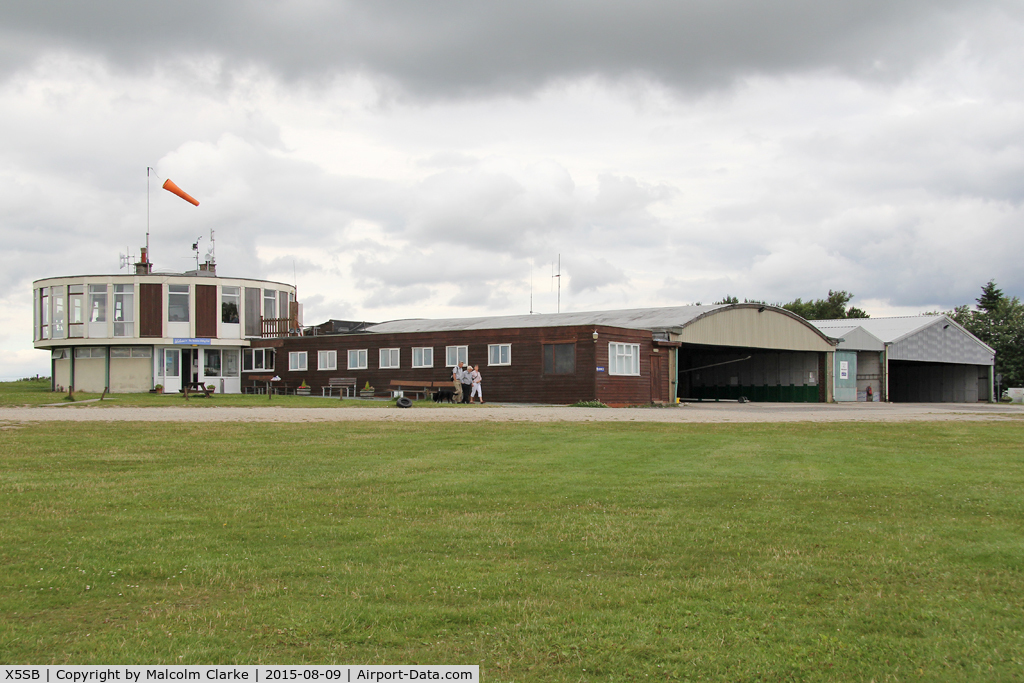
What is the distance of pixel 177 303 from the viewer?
51875 mm

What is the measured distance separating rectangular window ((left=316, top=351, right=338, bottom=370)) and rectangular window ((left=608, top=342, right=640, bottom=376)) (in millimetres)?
16626

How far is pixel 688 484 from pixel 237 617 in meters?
7.28

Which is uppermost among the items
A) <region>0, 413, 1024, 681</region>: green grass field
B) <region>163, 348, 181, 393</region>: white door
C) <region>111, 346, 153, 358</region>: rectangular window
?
<region>111, 346, 153, 358</region>: rectangular window

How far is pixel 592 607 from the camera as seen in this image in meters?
6.26

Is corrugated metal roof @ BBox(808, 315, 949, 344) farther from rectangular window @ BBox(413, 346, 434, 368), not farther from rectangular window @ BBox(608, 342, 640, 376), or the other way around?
rectangular window @ BBox(413, 346, 434, 368)

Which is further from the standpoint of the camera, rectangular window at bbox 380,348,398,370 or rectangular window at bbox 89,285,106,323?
rectangular window at bbox 89,285,106,323

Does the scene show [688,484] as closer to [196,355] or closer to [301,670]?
[301,670]

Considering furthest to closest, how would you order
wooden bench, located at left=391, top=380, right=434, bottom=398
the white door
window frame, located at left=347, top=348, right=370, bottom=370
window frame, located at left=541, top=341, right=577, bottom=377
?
the white door → window frame, located at left=347, top=348, right=370, bottom=370 → wooden bench, located at left=391, top=380, right=434, bottom=398 → window frame, located at left=541, top=341, right=577, bottom=377

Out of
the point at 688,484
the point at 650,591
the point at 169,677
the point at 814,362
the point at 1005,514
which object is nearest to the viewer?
the point at 169,677

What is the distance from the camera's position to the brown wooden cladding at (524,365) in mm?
37906

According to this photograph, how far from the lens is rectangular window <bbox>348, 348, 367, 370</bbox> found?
4641 cm

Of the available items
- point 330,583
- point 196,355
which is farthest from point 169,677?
point 196,355

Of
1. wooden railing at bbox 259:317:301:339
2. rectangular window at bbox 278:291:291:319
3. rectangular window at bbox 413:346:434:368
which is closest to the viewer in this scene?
rectangular window at bbox 413:346:434:368

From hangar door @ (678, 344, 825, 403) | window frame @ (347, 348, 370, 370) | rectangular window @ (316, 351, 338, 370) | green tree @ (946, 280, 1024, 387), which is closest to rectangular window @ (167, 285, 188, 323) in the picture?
rectangular window @ (316, 351, 338, 370)
